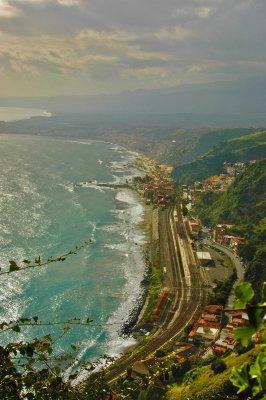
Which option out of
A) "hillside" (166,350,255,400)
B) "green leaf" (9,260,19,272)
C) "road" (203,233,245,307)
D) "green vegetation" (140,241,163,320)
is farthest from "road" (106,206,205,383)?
"green leaf" (9,260,19,272)

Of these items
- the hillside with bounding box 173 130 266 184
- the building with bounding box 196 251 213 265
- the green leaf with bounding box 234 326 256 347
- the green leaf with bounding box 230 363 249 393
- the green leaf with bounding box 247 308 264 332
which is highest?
the green leaf with bounding box 247 308 264 332

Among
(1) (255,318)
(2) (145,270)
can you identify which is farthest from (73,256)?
(1) (255,318)

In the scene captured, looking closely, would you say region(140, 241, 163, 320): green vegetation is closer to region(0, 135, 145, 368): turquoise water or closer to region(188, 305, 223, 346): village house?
region(0, 135, 145, 368): turquoise water

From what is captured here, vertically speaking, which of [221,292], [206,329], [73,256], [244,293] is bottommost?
[206,329]

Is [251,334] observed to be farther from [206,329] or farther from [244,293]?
[206,329]

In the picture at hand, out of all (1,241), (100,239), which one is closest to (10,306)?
(1,241)

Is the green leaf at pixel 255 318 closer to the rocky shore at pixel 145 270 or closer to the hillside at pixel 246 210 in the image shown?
the rocky shore at pixel 145 270

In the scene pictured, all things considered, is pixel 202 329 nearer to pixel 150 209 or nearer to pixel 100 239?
pixel 100 239
